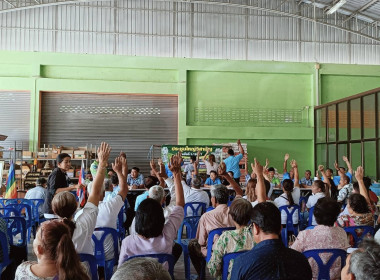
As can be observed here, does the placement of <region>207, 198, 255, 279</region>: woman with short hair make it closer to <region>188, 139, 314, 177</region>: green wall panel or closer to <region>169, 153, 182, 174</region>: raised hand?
<region>169, 153, 182, 174</region>: raised hand

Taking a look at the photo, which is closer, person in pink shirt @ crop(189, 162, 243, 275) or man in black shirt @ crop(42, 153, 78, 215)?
person in pink shirt @ crop(189, 162, 243, 275)

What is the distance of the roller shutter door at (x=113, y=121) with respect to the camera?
13.4m

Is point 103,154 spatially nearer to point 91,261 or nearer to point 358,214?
point 91,261

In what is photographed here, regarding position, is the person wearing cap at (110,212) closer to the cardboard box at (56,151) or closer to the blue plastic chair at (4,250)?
the blue plastic chair at (4,250)

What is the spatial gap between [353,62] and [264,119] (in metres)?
4.32

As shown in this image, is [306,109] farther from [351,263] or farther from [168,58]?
[351,263]

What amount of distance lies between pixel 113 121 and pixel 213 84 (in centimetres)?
371

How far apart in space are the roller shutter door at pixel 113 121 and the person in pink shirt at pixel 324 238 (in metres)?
10.8

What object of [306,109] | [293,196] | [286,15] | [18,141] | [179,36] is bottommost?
[293,196]

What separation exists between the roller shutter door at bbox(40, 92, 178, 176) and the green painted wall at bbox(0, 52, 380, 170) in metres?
0.32

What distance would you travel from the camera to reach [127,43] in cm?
1406

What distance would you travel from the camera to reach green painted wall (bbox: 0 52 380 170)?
1323cm

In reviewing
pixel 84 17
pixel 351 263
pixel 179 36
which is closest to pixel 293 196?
pixel 351 263

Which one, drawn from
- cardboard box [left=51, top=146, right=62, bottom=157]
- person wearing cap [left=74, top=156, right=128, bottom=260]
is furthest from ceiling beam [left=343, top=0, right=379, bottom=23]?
person wearing cap [left=74, top=156, right=128, bottom=260]
